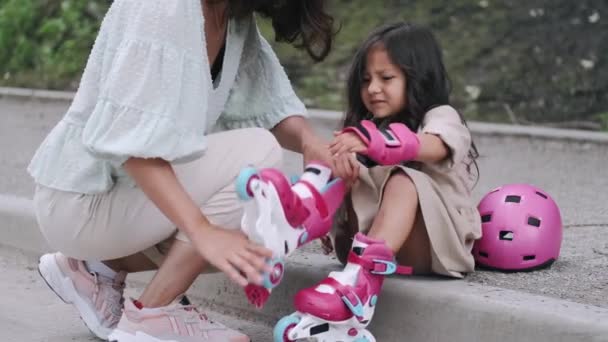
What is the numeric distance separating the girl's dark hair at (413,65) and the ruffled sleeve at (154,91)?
2.58 ft

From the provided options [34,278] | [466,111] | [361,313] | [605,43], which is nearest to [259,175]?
[361,313]

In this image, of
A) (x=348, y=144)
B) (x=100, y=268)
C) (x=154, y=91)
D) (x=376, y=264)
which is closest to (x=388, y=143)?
(x=348, y=144)

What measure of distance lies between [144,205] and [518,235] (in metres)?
1.14

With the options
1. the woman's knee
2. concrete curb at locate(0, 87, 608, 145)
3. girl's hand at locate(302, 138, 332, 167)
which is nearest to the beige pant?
the woman's knee

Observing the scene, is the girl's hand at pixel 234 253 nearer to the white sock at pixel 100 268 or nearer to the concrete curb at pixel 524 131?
the white sock at pixel 100 268

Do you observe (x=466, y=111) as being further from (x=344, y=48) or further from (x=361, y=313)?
(x=361, y=313)

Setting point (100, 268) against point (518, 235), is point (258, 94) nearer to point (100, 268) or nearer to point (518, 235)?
point (100, 268)

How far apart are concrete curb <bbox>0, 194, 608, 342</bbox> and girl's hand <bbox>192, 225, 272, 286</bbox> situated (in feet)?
2.33

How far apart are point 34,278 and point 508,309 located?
1921mm

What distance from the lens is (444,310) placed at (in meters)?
3.18

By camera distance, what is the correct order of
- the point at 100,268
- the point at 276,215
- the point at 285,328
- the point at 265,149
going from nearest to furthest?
the point at 276,215 → the point at 285,328 → the point at 265,149 → the point at 100,268

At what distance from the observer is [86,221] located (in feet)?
10.4

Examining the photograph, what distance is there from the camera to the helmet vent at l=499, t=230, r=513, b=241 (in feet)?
11.4

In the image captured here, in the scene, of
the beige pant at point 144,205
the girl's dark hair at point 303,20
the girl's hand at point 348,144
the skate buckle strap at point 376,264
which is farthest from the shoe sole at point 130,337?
the girl's dark hair at point 303,20
